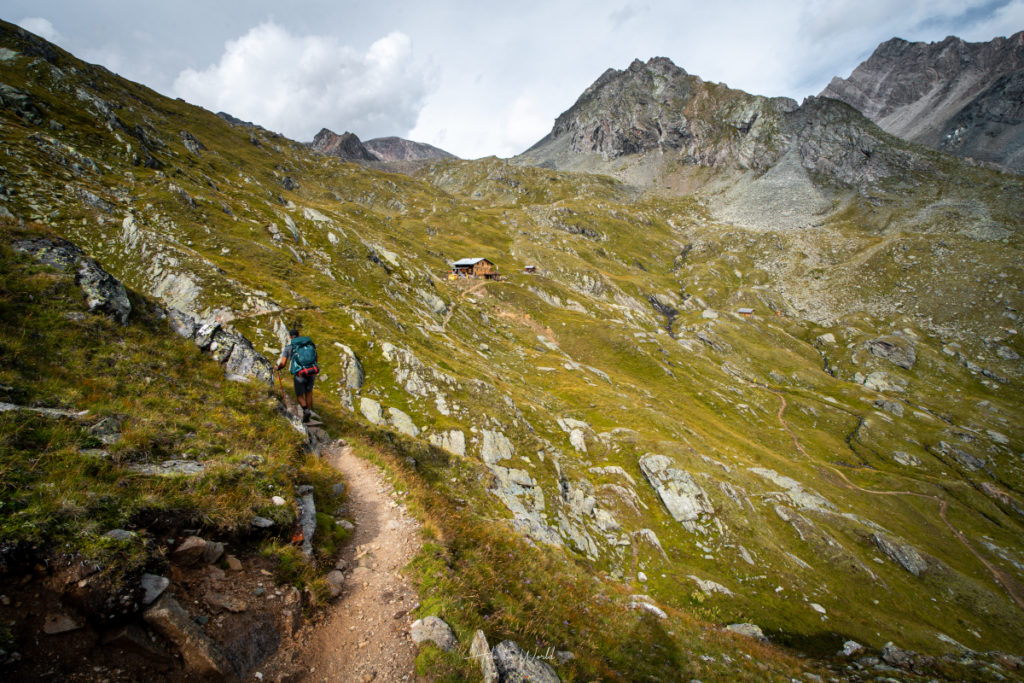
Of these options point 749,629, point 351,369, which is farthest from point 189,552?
point 749,629

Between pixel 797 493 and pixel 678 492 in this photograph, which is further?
pixel 797 493

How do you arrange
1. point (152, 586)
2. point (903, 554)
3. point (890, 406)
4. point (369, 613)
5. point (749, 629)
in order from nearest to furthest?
point (152, 586)
point (369, 613)
point (749, 629)
point (903, 554)
point (890, 406)

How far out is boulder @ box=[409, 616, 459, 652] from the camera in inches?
338

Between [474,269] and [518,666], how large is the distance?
A: 11446cm

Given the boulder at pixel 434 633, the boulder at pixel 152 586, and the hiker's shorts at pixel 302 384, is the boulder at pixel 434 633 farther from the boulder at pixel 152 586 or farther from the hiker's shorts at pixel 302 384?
the hiker's shorts at pixel 302 384

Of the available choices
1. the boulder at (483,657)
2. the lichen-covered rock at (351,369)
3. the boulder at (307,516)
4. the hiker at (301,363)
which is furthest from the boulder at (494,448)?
the boulder at (483,657)

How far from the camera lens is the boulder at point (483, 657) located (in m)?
8.20

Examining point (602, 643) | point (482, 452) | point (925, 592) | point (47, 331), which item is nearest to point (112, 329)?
point (47, 331)

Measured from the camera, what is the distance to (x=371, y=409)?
3130 cm

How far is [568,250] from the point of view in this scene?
168 meters

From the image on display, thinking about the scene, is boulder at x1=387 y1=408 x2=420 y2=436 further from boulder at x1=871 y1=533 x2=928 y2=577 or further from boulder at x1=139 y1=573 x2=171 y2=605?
boulder at x1=871 y1=533 x2=928 y2=577

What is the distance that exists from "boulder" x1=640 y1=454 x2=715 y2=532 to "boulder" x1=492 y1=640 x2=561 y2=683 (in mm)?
36641

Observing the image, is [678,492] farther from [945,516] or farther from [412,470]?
[945,516]

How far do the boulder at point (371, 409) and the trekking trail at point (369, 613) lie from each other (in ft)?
56.9
